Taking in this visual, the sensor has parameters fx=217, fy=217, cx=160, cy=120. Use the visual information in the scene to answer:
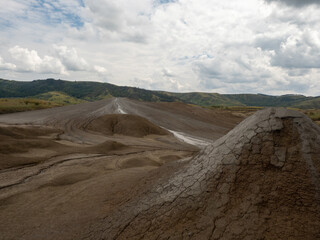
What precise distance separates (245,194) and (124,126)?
53.6 feet

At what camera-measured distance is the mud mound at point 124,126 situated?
736 inches

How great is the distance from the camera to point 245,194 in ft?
12.2

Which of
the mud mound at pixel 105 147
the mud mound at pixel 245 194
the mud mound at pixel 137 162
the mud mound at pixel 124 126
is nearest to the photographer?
the mud mound at pixel 245 194

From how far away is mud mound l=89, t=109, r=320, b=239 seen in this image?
330 cm

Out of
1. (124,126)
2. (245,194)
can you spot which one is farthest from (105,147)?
(245,194)

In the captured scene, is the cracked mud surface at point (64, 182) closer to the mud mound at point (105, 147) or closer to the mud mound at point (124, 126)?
the mud mound at point (105, 147)

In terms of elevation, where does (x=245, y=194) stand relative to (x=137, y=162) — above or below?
above

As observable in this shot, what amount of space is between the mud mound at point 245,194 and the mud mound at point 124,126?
45.4 ft

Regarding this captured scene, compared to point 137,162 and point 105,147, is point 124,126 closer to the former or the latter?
point 105,147

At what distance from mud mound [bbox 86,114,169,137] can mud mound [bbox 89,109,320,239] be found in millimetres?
13834

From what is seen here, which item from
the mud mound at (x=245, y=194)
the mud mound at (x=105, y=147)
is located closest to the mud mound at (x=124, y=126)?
the mud mound at (x=105, y=147)

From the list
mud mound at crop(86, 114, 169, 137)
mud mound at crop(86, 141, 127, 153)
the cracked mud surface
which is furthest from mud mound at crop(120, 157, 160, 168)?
mud mound at crop(86, 114, 169, 137)

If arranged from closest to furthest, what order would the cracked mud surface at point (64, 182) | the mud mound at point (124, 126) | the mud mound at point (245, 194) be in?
the mud mound at point (245, 194), the cracked mud surface at point (64, 182), the mud mound at point (124, 126)

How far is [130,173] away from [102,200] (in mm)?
1868
